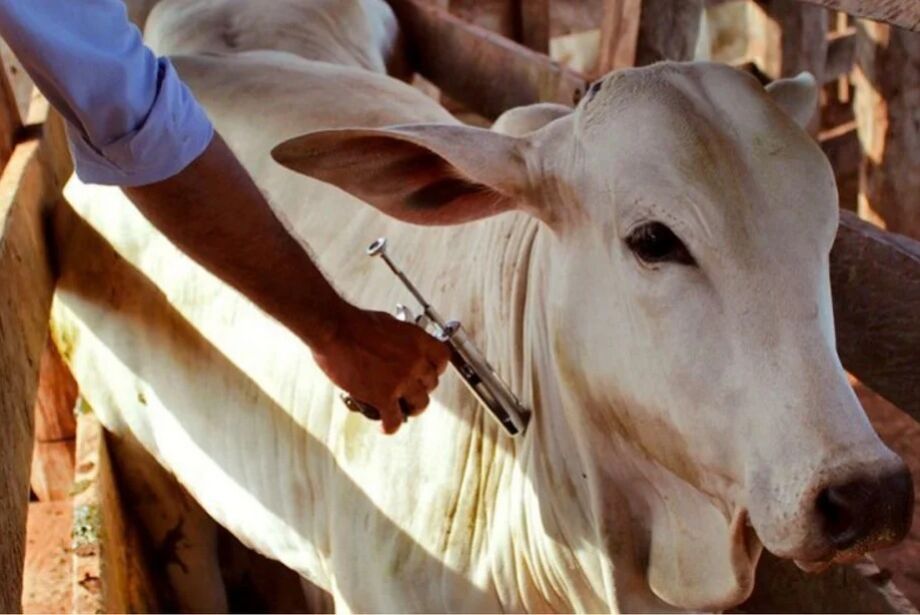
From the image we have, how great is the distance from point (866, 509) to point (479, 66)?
7.76 feet

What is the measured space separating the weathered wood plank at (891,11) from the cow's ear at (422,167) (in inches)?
17.7

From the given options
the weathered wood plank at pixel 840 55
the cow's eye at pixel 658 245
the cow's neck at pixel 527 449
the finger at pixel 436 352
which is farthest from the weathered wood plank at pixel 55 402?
the weathered wood plank at pixel 840 55

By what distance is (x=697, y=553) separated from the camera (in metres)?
1.89

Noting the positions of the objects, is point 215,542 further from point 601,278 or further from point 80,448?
point 601,278

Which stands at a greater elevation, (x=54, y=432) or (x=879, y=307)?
(x=879, y=307)

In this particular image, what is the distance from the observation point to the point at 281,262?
2002mm

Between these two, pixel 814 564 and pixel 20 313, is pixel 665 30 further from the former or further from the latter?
pixel 814 564

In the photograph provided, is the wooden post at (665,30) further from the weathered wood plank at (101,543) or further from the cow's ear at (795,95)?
the weathered wood plank at (101,543)

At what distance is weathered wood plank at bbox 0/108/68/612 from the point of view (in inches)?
75.8

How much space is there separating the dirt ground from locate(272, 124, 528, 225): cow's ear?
1857 mm

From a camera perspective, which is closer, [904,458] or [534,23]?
[904,458]

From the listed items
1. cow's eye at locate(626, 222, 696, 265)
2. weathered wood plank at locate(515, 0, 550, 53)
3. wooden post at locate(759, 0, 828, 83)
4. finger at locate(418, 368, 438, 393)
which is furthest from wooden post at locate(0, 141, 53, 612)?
weathered wood plank at locate(515, 0, 550, 53)

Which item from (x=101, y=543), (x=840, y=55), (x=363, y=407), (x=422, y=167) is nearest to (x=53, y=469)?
(x=101, y=543)

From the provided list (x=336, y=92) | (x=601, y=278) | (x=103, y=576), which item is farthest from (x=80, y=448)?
(x=601, y=278)
